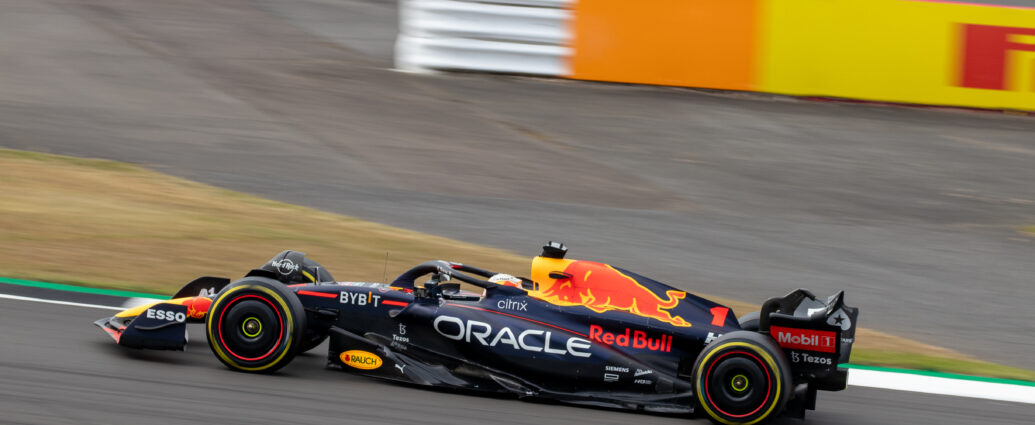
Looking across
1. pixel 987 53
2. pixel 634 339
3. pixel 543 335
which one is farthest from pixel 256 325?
pixel 987 53

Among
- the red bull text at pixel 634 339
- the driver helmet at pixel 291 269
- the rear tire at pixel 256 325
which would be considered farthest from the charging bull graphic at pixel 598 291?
the driver helmet at pixel 291 269

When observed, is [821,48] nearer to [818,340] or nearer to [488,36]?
[488,36]

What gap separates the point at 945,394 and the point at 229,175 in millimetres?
7820

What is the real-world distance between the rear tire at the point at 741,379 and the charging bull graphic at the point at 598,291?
0.37 meters

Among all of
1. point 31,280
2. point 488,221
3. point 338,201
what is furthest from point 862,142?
point 31,280

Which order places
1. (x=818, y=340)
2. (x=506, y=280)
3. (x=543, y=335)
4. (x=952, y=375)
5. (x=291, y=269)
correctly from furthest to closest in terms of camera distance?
(x=952, y=375), (x=291, y=269), (x=506, y=280), (x=543, y=335), (x=818, y=340)

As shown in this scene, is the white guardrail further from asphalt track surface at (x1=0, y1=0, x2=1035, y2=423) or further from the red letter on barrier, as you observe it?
the red letter on barrier

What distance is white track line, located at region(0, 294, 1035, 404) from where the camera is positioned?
7.22 metres

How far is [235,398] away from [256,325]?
48cm

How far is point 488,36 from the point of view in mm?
16297

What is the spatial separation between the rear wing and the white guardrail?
10.5m

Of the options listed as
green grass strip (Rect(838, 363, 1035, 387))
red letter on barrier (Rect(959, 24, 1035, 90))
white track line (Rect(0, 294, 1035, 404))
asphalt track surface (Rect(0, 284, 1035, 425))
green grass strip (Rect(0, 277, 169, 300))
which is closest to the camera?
asphalt track surface (Rect(0, 284, 1035, 425))

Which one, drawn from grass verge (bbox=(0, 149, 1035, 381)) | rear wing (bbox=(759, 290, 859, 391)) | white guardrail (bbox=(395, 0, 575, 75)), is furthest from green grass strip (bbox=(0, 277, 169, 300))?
white guardrail (bbox=(395, 0, 575, 75))

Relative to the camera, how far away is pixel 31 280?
8.10 metres
